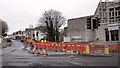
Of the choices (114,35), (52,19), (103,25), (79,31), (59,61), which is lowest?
(59,61)

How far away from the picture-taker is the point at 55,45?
42812mm

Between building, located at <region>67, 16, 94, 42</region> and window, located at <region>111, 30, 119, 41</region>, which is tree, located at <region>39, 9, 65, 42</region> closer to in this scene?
building, located at <region>67, 16, 94, 42</region>

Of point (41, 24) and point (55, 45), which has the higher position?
point (41, 24)

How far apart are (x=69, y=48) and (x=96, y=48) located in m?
5.05

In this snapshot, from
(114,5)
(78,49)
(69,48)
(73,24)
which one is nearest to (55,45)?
(69,48)

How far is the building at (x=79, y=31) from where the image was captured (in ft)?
284

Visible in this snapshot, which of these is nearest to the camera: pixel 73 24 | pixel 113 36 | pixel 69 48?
pixel 69 48

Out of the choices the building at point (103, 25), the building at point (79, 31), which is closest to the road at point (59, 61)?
the building at point (103, 25)

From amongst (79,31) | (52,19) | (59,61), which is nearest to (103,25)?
(79,31)

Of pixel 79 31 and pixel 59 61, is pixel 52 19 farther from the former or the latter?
pixel 59 61

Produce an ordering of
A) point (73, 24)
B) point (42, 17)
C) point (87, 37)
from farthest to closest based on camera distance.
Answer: point (42, 17) < point (73, 24) < point (87, 37)

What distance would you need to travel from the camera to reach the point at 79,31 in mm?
92500

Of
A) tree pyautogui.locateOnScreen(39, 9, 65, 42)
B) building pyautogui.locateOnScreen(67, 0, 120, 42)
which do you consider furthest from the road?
tree pyautogui.locateOnScreen(39, 9, 65, 42)

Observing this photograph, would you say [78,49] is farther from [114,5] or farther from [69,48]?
[114,5]
